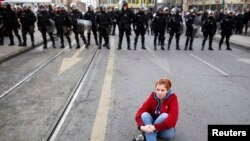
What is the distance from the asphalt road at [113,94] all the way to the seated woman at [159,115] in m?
0.37

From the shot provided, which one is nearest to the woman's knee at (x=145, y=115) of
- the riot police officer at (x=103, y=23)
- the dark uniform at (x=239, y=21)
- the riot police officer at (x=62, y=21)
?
the riot police officer at (x=103, y=23)

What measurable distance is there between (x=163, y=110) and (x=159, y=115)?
0.29 ft

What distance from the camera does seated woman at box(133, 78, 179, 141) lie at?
4.19m

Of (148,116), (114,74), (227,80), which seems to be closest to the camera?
(148,116)

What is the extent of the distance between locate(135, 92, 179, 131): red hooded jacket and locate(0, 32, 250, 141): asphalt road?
0.43m

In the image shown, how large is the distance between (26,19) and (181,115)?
1001 centimetres

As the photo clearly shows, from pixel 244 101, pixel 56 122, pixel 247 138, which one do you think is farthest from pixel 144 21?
pixel 247 138

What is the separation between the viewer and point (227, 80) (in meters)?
8.12

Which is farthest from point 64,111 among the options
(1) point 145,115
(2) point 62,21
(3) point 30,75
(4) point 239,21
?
(4) point 239,21

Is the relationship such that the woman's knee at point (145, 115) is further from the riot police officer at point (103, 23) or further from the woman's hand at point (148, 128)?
the riot police officer at point (103, 23)

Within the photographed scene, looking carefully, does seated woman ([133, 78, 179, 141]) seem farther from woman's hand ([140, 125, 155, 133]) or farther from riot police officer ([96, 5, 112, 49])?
riot police officer ([96, 5, 112, 49])

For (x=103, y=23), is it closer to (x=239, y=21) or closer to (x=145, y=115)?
(x=145, y=115)

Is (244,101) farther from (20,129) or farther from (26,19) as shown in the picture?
(26,19)

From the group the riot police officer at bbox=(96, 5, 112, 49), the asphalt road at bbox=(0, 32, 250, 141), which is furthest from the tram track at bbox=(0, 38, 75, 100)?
the riot police officer at bbox=(96, 5, 112, 49)
